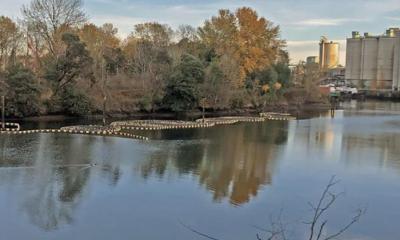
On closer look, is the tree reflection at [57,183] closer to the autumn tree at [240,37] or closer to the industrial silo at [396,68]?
the autumn tree at [240,37]

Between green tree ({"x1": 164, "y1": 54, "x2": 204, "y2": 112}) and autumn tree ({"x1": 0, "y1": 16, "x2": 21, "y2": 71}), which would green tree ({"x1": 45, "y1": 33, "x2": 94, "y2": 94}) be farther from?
green tree ({"x1": 164, "y1": 54, "x2": 204, "y2": 112})

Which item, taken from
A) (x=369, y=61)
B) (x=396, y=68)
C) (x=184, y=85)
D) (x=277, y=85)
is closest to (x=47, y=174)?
(x=184, y=85)

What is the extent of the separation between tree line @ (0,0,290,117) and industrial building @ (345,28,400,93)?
95.9 ft

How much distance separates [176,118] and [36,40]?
9.39 meters

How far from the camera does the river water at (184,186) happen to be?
843 centimetres

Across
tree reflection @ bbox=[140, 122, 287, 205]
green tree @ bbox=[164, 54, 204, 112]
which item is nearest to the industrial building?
green tree @ bbox=[164, 54, 204, 112]

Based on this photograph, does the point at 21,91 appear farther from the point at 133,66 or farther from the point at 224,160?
the point at 224,160

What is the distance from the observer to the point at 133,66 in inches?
1219

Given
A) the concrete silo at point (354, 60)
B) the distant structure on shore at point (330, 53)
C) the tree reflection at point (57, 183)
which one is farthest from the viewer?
the distant structure on shore at point (330, 53)

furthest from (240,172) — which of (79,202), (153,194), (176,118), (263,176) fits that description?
(176,118)

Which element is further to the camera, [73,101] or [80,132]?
[73,101]

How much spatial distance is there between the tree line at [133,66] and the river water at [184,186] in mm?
7309

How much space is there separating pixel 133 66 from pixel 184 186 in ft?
68.1

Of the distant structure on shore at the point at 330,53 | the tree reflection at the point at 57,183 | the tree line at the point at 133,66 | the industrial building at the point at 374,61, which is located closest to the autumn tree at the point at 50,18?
the tree line at the point at 133,66
